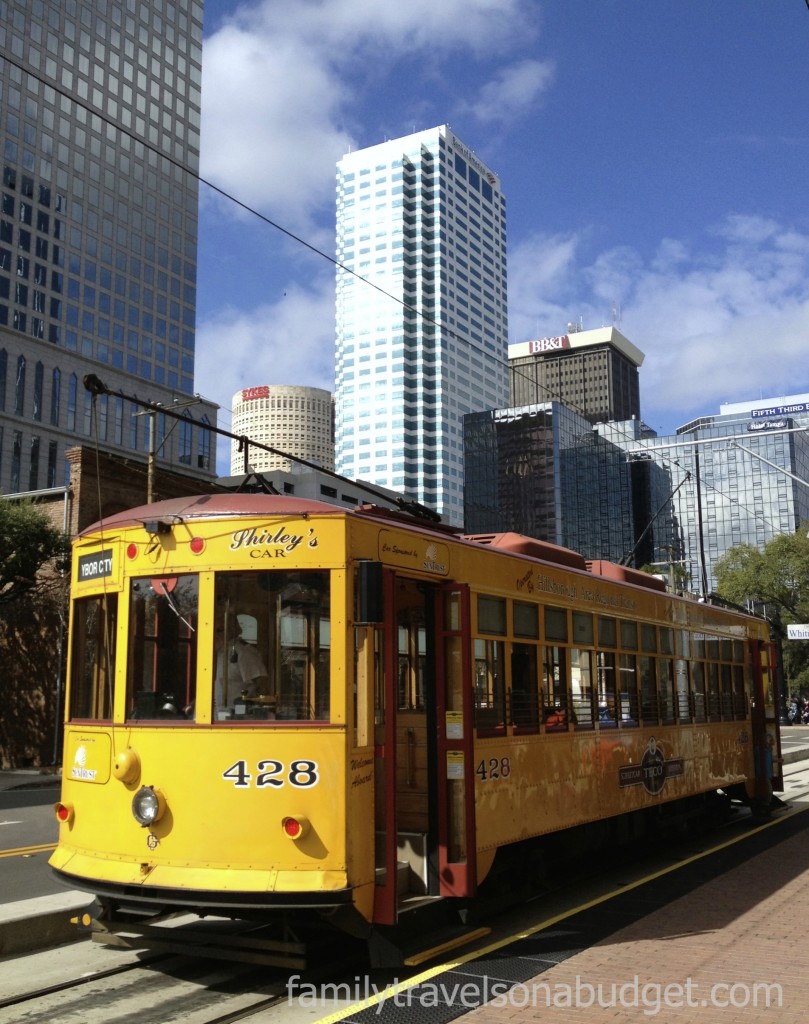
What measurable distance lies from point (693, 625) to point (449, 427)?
551ft

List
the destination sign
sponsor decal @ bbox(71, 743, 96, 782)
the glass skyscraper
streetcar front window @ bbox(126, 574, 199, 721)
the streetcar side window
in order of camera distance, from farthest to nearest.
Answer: the glass skyscraper, the destination sign, the streetcar side window, sponsor decal @ bbox(71, 743, 96, 782), streetcar front window @ bbox(126, 574, 199, 721)

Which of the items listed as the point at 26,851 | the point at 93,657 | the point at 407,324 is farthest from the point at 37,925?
the point at 407,324

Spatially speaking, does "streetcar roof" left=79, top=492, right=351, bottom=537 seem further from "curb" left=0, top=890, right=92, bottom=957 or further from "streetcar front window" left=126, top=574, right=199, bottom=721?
"curb" left=0, top=890, right=92, bottom=957

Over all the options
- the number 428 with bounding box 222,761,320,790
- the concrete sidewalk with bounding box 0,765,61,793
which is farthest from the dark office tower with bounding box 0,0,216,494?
the number 428 with bounding box 222,761,320,790

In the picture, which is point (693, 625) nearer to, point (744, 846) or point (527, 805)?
point (744, 846)

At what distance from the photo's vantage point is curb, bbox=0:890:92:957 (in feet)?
23.9

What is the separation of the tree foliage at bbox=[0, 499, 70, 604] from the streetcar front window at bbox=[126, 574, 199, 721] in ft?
71.9

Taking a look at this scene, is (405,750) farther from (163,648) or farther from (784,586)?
(784,586)

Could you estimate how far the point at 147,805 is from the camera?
649 centimetres

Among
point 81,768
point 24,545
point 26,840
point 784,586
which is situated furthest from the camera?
point 784,586

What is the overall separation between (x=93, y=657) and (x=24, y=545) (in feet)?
71.2

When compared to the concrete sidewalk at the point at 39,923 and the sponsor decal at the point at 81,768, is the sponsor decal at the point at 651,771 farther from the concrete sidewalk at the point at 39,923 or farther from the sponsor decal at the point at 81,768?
the sponsor decal at the point at 81,768

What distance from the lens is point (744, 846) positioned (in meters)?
12.7

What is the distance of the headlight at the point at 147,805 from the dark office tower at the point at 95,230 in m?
72.9
